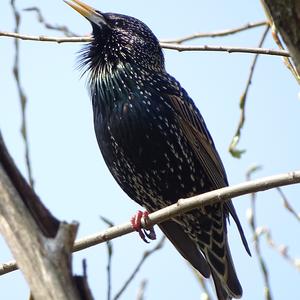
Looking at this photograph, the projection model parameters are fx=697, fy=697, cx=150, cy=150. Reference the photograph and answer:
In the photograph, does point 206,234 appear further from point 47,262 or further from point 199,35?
point 47,262

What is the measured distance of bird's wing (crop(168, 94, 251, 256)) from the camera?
5.11 meters

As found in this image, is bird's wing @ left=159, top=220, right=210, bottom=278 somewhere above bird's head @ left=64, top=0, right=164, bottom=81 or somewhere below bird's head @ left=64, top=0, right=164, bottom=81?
below

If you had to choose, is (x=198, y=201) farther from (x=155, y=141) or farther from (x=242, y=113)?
(x=155, y=141)

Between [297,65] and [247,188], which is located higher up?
[297,65]

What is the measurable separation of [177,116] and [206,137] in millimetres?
360

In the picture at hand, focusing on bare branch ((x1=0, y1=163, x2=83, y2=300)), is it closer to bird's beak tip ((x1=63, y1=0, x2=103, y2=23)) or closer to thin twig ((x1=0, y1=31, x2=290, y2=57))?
thin twig ((x1=0, y1=31, x2=290, y2=57))

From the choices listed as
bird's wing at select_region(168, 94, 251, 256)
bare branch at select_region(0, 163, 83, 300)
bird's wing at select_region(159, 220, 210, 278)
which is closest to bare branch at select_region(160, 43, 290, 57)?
bird's wing at select_region(168, 94, 251, 256)

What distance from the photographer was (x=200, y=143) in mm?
5219

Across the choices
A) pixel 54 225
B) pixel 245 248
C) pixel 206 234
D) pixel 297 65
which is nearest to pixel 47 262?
pixel 54 225

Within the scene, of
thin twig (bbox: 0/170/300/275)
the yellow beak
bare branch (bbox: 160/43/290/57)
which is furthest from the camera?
the yellow beak

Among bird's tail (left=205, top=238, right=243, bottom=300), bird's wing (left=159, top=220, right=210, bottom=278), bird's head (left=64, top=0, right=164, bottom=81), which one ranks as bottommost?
bird's tail (left=205, top=238, right=243, bottom=300)

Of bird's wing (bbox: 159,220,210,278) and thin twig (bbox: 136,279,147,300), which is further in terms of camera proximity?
bird's wing (bbox: 159,220,210,278)

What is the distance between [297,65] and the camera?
1.63 metres

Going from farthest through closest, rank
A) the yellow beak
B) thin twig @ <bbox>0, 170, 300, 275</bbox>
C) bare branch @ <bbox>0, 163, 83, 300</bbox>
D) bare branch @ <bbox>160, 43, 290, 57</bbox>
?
the yellow beak → bare branch @ <bbox>160, 43, 290, 57</bbox> → thin twig @ <bbox>0, 170, 300, 275</bbox> → bare branch @ <bbox>0, 163, 83, 300</bbox>
